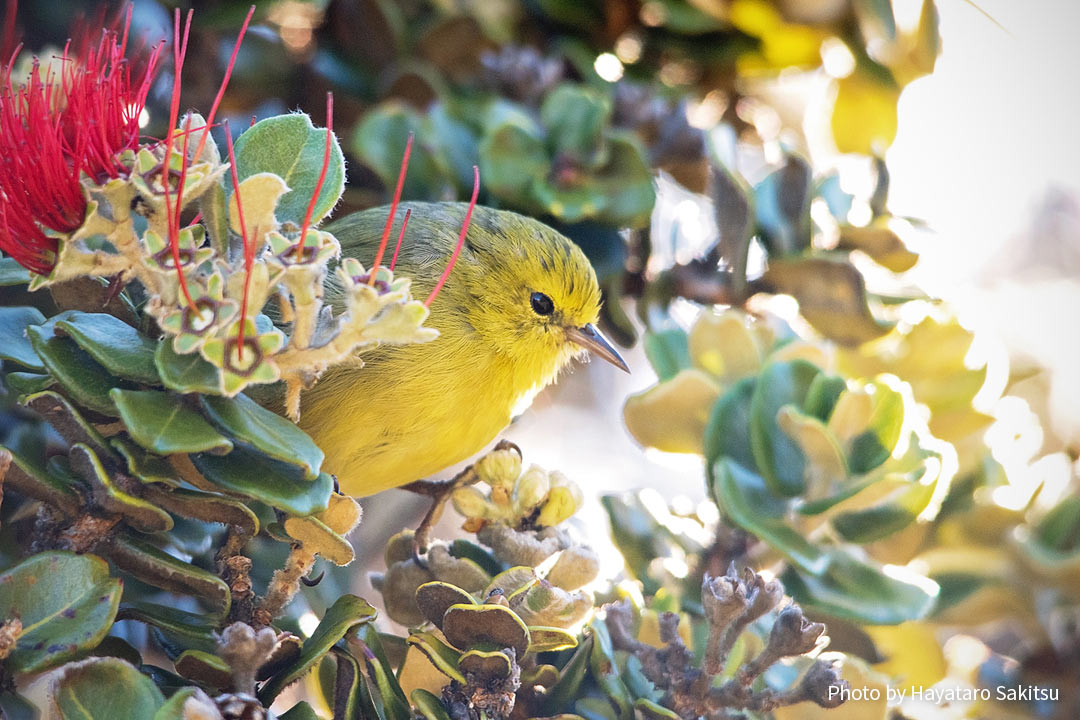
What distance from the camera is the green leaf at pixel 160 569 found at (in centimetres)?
76

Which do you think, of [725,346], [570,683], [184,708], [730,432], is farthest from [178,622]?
[725,346]

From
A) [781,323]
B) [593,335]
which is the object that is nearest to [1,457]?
[593,335]

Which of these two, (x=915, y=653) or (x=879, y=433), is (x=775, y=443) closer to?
(x=879, y=433)

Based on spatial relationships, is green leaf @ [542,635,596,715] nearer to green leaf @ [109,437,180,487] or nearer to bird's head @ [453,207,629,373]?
green leaf @ [109,437,180,487]

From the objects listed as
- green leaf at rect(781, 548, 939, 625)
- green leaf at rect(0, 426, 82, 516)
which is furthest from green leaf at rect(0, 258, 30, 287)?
green leaf at rect(781, 548, 939, 625)

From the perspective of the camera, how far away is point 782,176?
1415 mm

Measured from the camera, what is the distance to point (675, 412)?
46.3 inches

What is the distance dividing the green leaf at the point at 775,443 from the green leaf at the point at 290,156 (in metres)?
0.56

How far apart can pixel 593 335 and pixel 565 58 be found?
1.69 feet

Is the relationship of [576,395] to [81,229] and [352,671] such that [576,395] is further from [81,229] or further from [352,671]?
[81,229]

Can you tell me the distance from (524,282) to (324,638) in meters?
0.82

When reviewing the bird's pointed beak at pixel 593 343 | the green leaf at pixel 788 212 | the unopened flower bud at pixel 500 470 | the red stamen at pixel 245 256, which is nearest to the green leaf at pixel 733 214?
the green leaf at pixel 788 212

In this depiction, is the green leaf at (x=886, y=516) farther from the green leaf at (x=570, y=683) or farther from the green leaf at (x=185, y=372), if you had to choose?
the green leaf at (x=185, y=372)

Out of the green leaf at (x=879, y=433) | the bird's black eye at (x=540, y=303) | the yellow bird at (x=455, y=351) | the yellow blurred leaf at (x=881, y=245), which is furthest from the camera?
the bird's black eye at (x=540, y=303)
